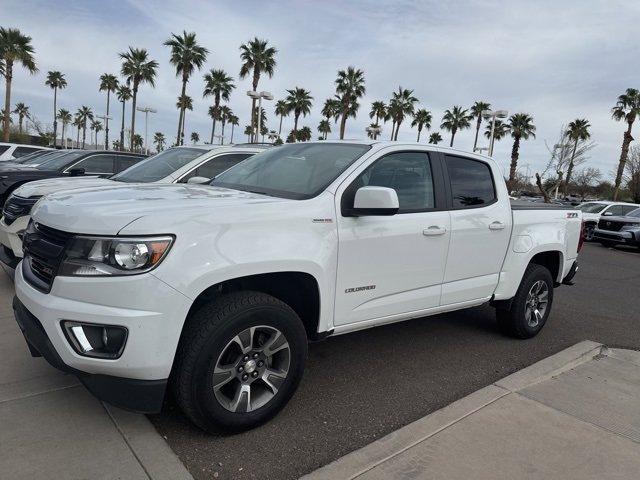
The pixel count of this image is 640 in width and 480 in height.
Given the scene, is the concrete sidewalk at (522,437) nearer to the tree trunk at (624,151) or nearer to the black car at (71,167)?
the black car at (71,167)

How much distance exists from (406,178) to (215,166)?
3.65 metres

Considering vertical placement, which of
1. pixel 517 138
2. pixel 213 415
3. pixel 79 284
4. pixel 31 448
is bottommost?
pixel 31 448

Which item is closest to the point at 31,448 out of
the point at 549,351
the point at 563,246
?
the point at 549,351

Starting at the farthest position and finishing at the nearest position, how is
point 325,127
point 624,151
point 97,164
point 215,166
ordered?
point 325,127 < point 624,151 < point 97,164 < point 215,166

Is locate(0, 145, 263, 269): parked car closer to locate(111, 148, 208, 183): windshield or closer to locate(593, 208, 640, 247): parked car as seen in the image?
locate(111, 148, 208, 183): windshield

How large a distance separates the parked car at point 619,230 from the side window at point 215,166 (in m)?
14.3

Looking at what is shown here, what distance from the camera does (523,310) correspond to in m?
4.91

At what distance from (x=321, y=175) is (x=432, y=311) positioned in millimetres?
1489

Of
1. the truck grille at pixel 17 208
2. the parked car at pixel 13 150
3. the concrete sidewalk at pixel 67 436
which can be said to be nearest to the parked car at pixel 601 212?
the truck grille at pixel 17 208

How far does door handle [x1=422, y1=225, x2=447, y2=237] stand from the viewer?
3727 mm

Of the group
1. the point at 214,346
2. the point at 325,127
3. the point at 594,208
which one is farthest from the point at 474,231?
the point at 325,127

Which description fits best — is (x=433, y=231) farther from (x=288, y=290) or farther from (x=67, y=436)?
(x=67, y=436)

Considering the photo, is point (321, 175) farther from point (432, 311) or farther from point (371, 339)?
point (371, 339)

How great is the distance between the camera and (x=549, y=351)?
4781mm
